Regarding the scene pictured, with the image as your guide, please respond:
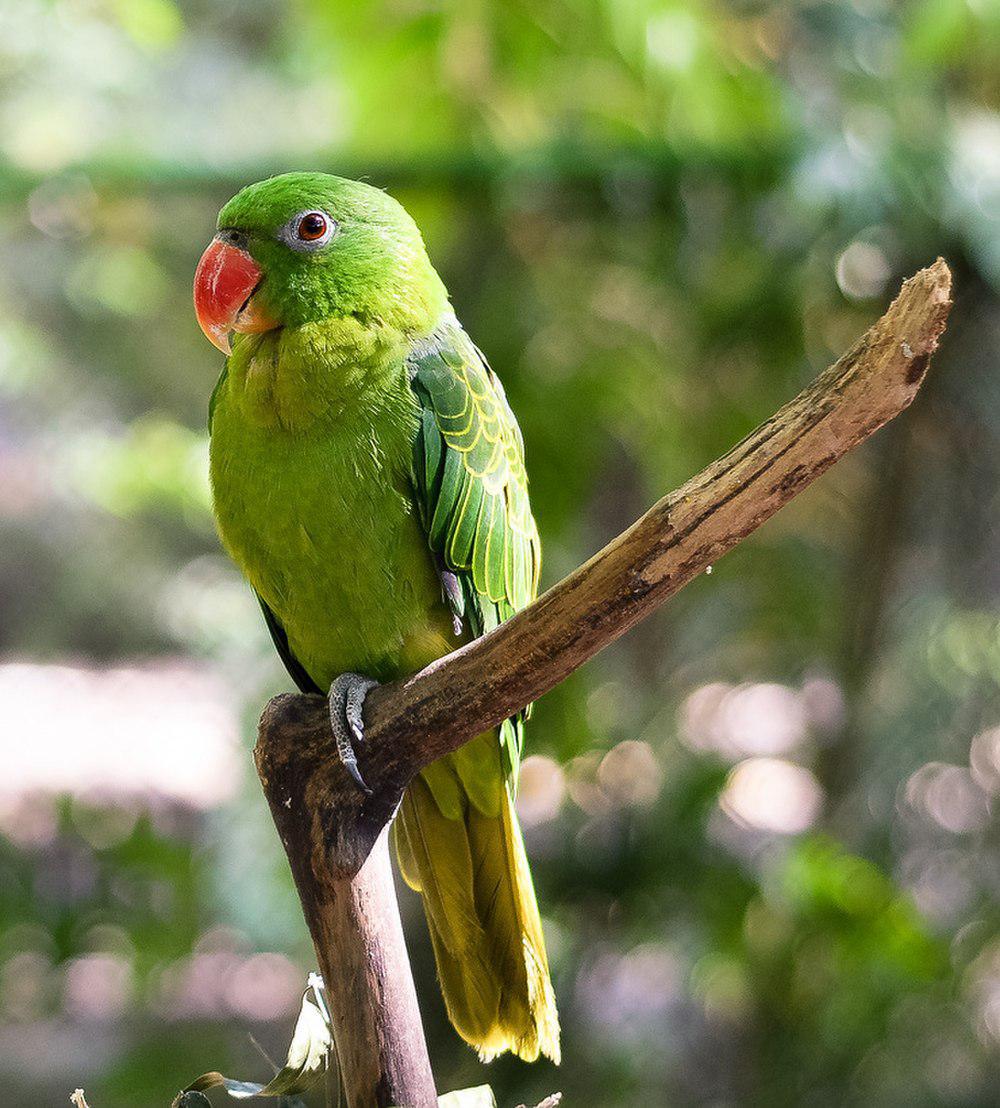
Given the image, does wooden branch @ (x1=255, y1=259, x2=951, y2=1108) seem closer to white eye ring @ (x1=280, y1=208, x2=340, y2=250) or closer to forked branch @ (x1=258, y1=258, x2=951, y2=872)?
forked branch @ (x1=258, y1=258, x2=951, y2=872)

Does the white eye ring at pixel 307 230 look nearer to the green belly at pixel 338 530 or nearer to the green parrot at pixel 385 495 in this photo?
the green parrot at pixel 385 495

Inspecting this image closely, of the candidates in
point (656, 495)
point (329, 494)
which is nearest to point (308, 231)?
point (329, 494)

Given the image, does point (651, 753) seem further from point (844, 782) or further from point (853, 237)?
point (853, 237)

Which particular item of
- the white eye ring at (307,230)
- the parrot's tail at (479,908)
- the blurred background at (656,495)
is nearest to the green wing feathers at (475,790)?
the parrot's tail at (479,908)

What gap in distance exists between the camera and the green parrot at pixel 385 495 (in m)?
0.79

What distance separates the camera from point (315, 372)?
79cm

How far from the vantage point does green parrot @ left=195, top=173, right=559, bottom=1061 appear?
79 cm

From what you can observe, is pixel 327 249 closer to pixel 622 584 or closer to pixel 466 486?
pixel 466 486

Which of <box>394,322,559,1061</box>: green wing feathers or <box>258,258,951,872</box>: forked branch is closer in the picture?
<box>258,258,951,872</box>: forked branch

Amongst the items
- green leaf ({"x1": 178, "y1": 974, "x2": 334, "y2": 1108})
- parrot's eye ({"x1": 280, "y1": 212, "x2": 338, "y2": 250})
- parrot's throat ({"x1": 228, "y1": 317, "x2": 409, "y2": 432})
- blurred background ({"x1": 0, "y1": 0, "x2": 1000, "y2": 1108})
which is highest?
blurred background ({"x1": 0, "y1": 0, "x2": 1000, "y2": 1108})

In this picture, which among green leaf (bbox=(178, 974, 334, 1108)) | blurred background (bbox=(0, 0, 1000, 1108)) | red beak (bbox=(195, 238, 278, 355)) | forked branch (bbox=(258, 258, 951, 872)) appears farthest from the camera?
blurred background (bbox=(0, 0, 1000, 1108))

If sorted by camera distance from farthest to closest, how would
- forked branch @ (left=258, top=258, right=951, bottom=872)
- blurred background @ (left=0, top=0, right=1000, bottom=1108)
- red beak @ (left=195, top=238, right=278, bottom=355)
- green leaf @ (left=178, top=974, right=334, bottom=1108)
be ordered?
blurred background @ (left=0, top=0, right=1000, bottom=1108)
red beak @ (left=195, top=238, right=278, bottom=355)
green leaf @ (left=178, top=974, right=334, bottom=1108)
forked branch @ (left=258, top=258, right=951, bottom=872)

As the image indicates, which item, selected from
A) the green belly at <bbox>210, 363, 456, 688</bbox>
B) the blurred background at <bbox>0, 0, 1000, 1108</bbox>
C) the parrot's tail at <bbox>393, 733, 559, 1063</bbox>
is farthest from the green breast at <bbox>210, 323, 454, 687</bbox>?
the blurred background at <bbox>0, 0, 1000, 1108</bbox>

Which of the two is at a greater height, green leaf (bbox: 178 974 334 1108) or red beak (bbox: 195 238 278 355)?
red beak (bbox: 195 238 278 355)
